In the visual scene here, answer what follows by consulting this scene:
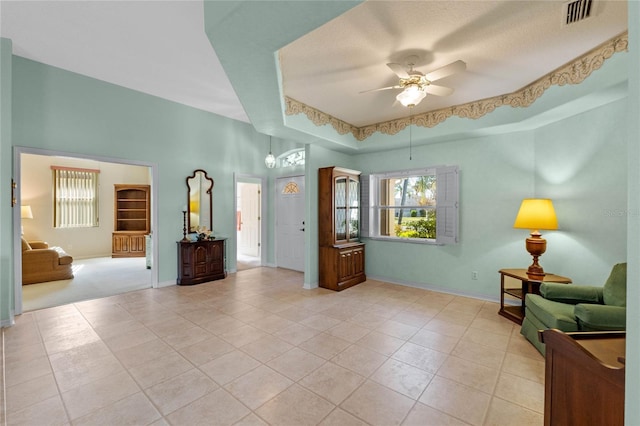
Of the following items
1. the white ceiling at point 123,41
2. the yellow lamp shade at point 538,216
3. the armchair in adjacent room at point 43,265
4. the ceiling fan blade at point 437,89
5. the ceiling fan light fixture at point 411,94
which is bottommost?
the armchair in adjacent room at point 43,265

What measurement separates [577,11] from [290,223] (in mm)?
5401

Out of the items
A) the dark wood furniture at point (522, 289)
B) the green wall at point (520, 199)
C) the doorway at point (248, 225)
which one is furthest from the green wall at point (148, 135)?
the dark wood furniture at point (522, 289)

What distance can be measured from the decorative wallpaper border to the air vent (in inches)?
15.6

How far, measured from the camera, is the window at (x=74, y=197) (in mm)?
7125

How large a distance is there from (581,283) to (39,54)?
7328 mm

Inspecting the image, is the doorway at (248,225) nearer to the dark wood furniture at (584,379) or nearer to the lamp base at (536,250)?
the lamp base at (536,250)

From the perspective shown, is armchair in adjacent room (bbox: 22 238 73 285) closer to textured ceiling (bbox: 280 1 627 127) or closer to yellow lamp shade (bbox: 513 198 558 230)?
textured ceiling (bbox: 280 1 627 127)

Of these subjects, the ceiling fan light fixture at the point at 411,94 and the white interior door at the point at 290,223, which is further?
the white interior door at the point at 290,223

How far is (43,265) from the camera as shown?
200 inches

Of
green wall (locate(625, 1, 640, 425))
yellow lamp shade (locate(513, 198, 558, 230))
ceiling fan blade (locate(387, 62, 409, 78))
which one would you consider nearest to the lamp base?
yellow lamp shade (locate(513, 198, 558, 230))

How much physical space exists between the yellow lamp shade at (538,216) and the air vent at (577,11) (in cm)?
197

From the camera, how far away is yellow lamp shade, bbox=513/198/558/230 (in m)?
3.25

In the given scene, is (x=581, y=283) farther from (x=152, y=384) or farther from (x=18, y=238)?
(x=18, y=238)

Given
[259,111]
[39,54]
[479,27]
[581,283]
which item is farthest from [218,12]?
[581,283]
